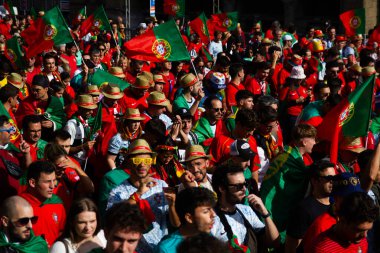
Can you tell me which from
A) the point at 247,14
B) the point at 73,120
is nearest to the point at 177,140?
the point at 73,120

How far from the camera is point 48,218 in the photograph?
18.3 ft

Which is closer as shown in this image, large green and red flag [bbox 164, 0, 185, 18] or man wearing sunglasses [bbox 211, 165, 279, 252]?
man wearing sunglasses [bbox 211, 165, 279, 252]

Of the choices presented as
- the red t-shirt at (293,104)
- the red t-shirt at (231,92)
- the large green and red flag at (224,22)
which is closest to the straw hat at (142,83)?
the red t-shirt at (231,92)

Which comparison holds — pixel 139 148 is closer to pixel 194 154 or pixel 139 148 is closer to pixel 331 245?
pixel 194 154

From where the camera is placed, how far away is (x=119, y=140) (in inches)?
289

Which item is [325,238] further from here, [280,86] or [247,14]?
[247,14]

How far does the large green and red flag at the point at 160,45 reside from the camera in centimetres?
1062

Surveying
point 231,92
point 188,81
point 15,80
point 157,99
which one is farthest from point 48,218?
point 231,92

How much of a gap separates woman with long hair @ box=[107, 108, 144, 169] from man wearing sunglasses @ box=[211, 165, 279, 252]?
5.81ft

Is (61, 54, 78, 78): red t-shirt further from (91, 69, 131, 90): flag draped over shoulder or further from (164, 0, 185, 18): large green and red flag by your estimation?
(164, 0, 185, 18): large green and red flag

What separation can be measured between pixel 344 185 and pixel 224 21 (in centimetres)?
1344

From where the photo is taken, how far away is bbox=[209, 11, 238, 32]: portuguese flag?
18125 mm

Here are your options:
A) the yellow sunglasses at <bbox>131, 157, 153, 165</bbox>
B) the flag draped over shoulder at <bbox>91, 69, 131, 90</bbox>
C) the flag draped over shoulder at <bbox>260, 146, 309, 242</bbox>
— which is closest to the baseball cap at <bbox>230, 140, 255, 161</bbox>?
the flag draped over shoulder at <bbox>260, 146, 309, 242</bbox>

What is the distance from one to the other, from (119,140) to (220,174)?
1962 millimetres
